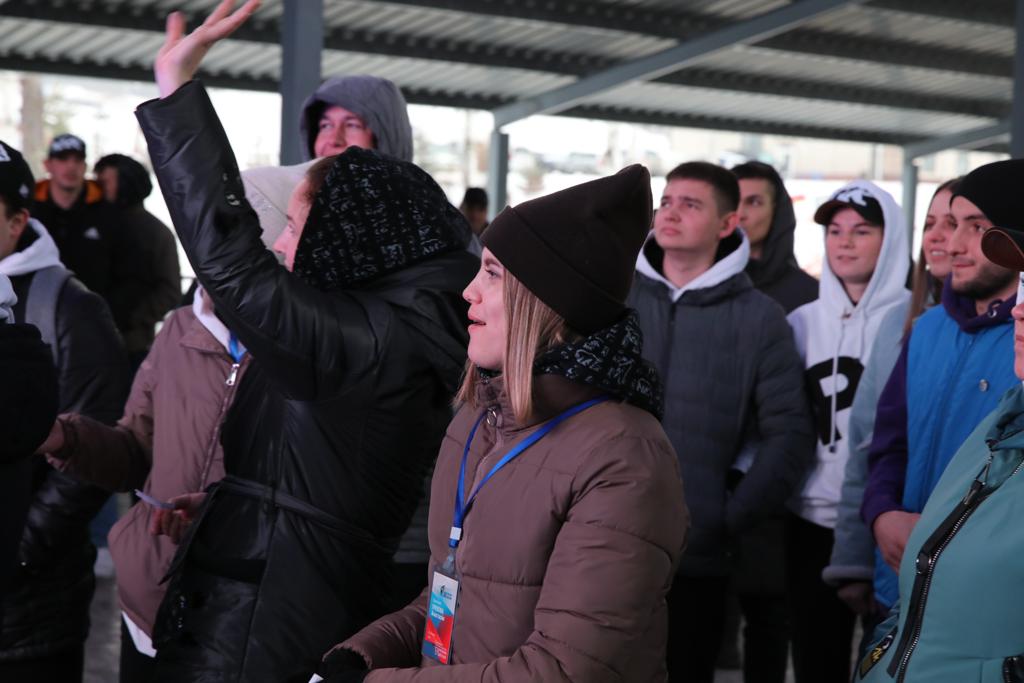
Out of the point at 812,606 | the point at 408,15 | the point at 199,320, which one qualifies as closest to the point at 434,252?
the point at 199,320

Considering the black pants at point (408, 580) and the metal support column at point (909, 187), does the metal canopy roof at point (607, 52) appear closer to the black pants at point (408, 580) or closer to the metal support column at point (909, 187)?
the metal support column at point (909, 187)

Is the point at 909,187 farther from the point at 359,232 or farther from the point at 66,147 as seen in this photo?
the point at 359,232

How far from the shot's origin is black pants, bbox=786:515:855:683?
377 centimetres

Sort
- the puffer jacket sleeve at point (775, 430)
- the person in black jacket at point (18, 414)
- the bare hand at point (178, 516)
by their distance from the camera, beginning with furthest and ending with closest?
the puffer jacket sleeve at point (775, 430), the bare hand at point (178, 516), the person in black jacket at point (18, 414)

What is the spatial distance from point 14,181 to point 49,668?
3.61ft

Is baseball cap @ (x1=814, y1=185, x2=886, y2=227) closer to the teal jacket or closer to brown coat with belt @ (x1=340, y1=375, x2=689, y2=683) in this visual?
the teal jacket

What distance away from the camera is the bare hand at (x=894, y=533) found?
2.85 metres

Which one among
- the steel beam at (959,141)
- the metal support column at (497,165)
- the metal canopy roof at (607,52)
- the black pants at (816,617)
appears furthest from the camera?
the steel beam at (959,141)

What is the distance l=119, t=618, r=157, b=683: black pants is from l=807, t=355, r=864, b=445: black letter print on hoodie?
2.02 metres

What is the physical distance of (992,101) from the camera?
55.5 ft

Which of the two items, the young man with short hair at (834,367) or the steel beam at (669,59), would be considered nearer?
the young man with short hair at (834,367)

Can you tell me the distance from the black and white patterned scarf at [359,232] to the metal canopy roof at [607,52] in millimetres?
7094

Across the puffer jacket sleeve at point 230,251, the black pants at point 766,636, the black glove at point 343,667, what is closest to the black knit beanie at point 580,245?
the puffer jacket sleeve at point 230,251

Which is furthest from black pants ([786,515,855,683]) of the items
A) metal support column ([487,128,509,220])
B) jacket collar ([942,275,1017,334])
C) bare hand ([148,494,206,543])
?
metal support column ([487,128,509,220])
